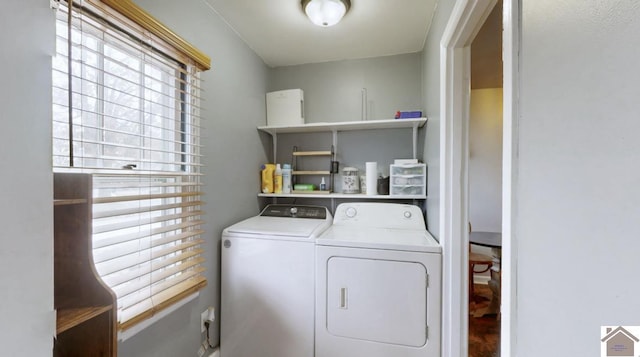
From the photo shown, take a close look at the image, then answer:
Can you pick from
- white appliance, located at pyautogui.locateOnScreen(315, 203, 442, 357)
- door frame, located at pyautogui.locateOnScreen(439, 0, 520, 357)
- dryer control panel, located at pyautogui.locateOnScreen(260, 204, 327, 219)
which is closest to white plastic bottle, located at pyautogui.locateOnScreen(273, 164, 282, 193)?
dryer control panel, located at pyautogui.locateOnScreen(260, 204, 327, 219)

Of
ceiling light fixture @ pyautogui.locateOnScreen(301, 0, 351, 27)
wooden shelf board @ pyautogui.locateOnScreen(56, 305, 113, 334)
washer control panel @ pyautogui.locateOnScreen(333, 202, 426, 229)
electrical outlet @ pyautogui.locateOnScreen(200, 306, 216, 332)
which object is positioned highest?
ceiling light fixture @ pyautogui.locateOnScreen(301, 0, 351, 27)

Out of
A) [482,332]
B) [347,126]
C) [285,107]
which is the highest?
[285,107]

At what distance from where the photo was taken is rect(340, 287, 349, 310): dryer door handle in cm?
152

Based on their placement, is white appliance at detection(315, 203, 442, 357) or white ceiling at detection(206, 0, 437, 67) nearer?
white appliance at detection(315, 203, 442, 357)

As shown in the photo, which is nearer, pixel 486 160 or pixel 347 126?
pixel 347 126

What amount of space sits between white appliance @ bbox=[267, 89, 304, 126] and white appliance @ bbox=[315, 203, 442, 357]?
1222 mm

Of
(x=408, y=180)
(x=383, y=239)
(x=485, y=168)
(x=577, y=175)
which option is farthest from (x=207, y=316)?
(x=485, y=168)

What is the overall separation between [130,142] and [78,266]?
633 mm

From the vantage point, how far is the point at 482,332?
218cm

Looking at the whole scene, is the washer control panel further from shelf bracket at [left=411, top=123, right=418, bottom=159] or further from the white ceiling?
the white ceiling

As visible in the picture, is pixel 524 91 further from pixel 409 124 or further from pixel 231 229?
pixel 231 229

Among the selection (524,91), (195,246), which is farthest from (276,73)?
(524,91)

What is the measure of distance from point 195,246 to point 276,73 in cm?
185

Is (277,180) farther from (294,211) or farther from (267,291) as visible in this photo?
(267,291)
